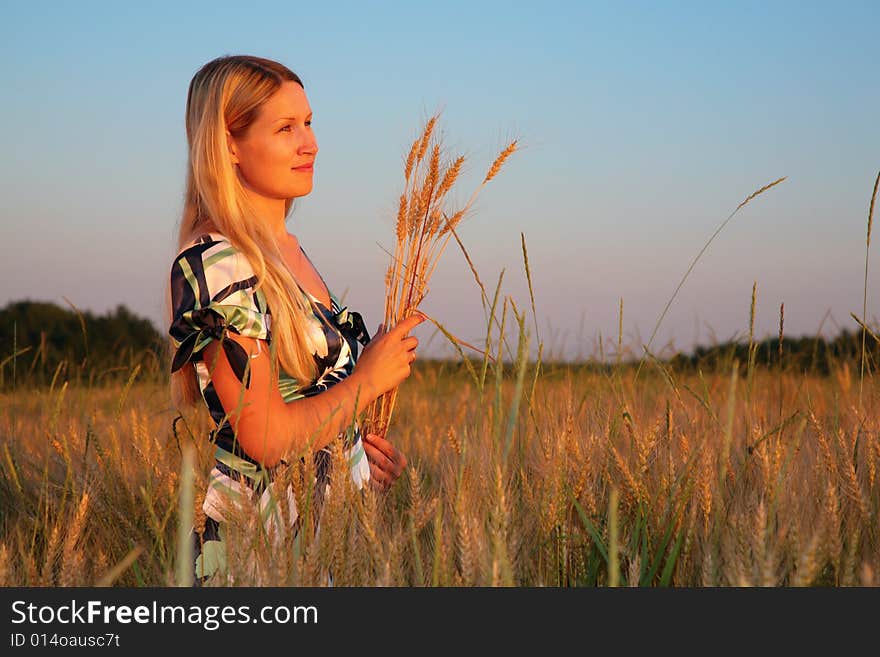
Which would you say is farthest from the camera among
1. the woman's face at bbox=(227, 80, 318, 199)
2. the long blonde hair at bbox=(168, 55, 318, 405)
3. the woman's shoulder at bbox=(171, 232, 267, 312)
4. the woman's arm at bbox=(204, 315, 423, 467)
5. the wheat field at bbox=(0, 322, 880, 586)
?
the woman's face at bbox=(227, 80, 318, 199)

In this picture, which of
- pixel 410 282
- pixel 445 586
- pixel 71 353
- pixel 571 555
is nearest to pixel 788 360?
pixel 410 282

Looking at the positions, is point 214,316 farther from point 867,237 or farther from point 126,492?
point 867,237

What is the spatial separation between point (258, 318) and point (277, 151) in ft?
1.80

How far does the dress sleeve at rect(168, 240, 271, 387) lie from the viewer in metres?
1.89

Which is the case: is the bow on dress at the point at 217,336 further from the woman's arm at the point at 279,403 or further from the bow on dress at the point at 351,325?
the bow on dress at the point at 351,325

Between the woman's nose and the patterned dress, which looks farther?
the woman's nose

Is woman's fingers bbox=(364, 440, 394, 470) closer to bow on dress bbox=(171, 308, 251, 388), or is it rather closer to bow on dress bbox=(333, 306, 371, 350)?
bow on dress bbox=(333, 306, 371, 350)

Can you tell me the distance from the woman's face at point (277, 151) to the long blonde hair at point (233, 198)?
0.03 metres

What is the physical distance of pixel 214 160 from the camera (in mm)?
2197

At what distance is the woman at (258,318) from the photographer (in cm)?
188

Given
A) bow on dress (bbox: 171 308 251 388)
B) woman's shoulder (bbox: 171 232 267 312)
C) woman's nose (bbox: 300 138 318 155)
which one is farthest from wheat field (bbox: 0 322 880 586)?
woman's nose (bbox: 300 138 318 155)

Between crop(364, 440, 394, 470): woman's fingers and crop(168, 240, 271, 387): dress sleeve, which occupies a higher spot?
crop(168, 240, 271, 387): dress sleeve

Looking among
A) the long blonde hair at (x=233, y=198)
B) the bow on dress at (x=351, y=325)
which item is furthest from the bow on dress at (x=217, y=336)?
the bow on dress at (x=351, y=325)

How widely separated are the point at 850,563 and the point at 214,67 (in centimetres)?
201
